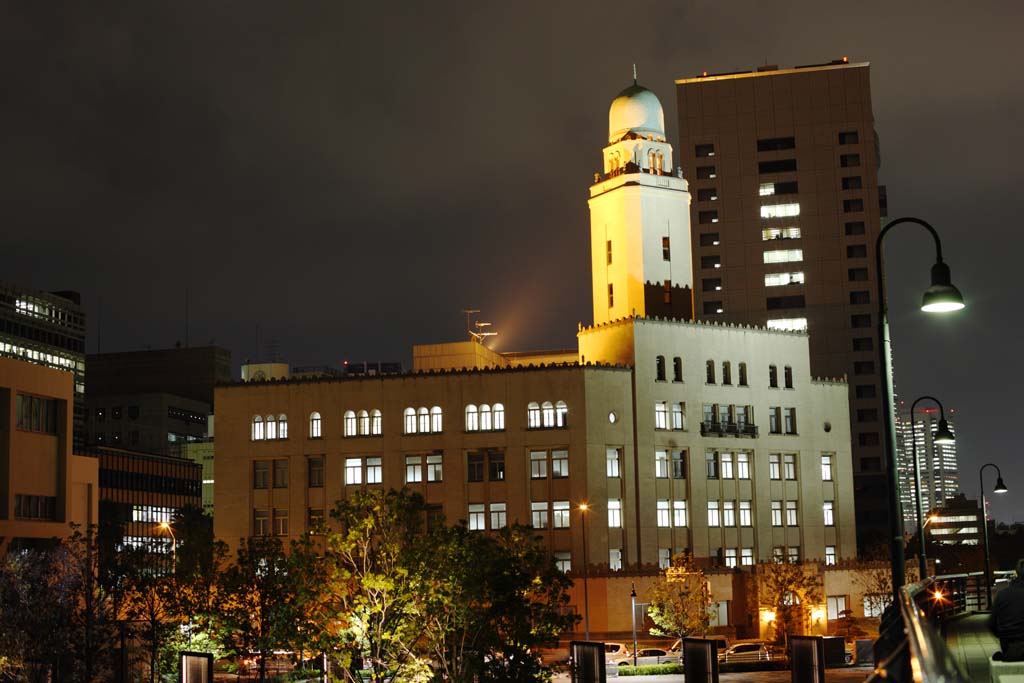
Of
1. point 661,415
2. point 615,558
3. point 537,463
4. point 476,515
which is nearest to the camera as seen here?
Answer: point 615,558

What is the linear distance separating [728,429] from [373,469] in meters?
28.0

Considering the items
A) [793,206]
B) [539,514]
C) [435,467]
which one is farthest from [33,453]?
[793,206]

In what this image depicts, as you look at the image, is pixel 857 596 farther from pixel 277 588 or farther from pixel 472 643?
pixel 472 643

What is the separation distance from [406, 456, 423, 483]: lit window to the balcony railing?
72.3 ft

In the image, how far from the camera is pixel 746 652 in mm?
83812

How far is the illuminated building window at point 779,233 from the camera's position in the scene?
174375 millimetres

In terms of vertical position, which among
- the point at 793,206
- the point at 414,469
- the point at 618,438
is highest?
the point at 793,206

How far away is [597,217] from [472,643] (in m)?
67.6

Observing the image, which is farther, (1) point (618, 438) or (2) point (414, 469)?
(2) point (414, 469)

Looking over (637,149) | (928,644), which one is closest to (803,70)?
(637,149)

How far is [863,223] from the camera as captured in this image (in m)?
172

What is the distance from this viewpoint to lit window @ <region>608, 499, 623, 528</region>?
328ft

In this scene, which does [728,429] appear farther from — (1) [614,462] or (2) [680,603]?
(2) [680,603]

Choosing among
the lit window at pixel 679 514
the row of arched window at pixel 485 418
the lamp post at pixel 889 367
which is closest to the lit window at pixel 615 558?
the lit window at pixel 679 514
